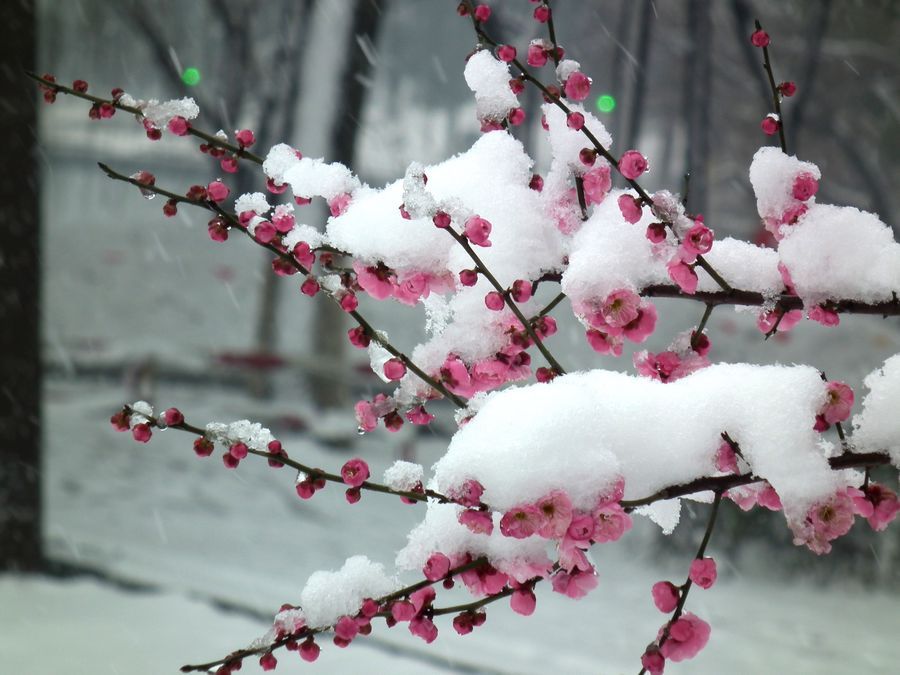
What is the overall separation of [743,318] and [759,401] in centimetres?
873

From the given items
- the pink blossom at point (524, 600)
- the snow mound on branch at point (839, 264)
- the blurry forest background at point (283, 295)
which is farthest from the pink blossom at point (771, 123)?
the blurry forest background at point (283, 295)

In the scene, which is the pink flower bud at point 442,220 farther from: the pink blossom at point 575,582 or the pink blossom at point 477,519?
the pink blossom at point 575,582

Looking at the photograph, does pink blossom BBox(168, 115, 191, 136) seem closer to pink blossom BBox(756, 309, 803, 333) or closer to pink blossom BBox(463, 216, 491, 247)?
pink blossom BBox(463, 216, 491, 247)

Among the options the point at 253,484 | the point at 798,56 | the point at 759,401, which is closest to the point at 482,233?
the point at 759,401

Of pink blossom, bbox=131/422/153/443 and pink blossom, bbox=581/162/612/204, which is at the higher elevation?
pink blossom, bbox=581/162/612/204

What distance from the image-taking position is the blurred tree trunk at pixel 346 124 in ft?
27.9

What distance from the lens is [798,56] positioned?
13414mm


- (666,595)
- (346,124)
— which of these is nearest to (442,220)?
(666,595)

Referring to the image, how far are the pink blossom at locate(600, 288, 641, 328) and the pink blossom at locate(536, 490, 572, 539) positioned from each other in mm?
284

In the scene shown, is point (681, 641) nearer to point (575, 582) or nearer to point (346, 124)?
point (575, 582)

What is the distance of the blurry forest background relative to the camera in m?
5.51

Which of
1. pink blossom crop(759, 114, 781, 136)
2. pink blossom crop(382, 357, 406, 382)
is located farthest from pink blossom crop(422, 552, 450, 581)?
pink blossom crop(759, 114, 781, 136)

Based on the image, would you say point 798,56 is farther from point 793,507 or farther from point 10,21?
point 793,507

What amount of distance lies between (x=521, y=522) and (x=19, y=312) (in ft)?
13.3
